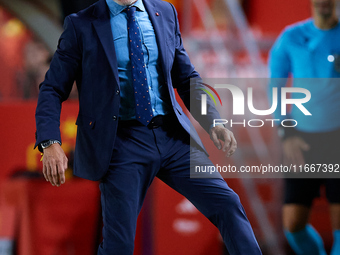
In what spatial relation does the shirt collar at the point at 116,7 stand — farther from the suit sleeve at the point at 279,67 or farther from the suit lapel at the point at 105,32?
the suit sleeve at the point at 279,67

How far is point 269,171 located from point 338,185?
4.13 ft

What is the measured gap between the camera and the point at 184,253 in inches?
135

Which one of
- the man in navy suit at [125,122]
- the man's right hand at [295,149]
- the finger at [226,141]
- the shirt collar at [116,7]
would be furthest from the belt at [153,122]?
the man's right hand at [295,149]

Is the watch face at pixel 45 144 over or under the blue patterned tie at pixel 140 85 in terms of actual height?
under

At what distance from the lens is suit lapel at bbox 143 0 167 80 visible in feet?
6.22

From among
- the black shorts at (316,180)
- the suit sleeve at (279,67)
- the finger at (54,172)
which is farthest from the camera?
the suit sleeve at (279,67)

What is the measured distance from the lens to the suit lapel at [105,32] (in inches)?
71.2

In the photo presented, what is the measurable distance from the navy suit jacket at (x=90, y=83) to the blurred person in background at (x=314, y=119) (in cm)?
123

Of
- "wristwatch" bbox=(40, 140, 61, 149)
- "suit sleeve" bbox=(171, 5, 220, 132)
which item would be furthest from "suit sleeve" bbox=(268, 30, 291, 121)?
"wristwatch" bbox=(40, 140, 61, 149)

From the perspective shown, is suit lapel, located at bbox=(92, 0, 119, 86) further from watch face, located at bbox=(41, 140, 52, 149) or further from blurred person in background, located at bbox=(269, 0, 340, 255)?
blurred person in background, located at bbox=(269, 0, 340, 255)

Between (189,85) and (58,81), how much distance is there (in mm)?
581

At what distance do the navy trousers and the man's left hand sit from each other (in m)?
0.10

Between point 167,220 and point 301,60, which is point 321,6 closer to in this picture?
point 301,60

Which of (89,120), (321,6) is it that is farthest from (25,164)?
(321,6)
